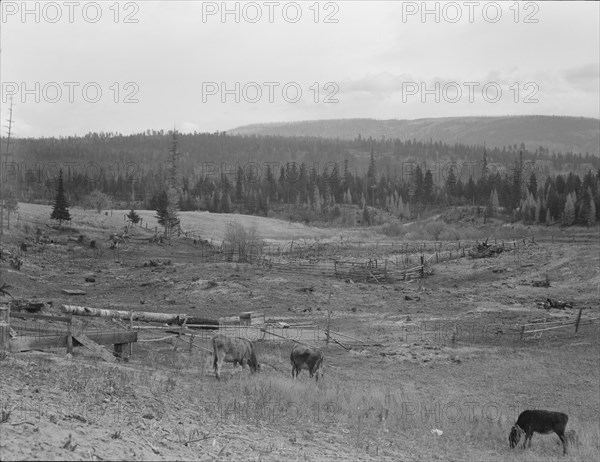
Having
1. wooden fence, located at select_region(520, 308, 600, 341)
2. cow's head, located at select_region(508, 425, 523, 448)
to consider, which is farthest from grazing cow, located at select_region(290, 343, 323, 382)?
wooden fence, located at select_region(520, 308, 600, 341)

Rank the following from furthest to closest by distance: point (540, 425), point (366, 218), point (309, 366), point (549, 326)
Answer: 1. point (366, 218)
2. point (549, 326)
3. point (309, 366)
4. point (540, 425)

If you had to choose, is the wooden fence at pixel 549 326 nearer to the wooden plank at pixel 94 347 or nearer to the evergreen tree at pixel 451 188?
the wooden plank at pixel 94 347

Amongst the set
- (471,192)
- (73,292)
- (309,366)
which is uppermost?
(471,192)

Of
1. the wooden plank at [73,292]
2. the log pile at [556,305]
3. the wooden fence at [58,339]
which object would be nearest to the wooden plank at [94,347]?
the wooden fence at [58,339]

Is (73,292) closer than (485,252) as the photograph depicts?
Yes

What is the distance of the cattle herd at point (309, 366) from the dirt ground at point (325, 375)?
0.39 m

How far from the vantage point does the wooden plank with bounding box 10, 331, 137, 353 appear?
14.3 m

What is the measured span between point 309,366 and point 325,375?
1.94m

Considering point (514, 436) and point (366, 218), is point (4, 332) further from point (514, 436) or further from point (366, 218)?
point (366, 218)

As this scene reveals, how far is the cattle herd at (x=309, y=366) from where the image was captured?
1396 cm

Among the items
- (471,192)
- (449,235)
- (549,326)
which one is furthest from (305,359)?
(471,192)

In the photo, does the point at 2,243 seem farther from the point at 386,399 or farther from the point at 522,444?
the point at 522,444

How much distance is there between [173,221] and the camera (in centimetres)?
8231

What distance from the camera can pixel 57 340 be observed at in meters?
15.5
